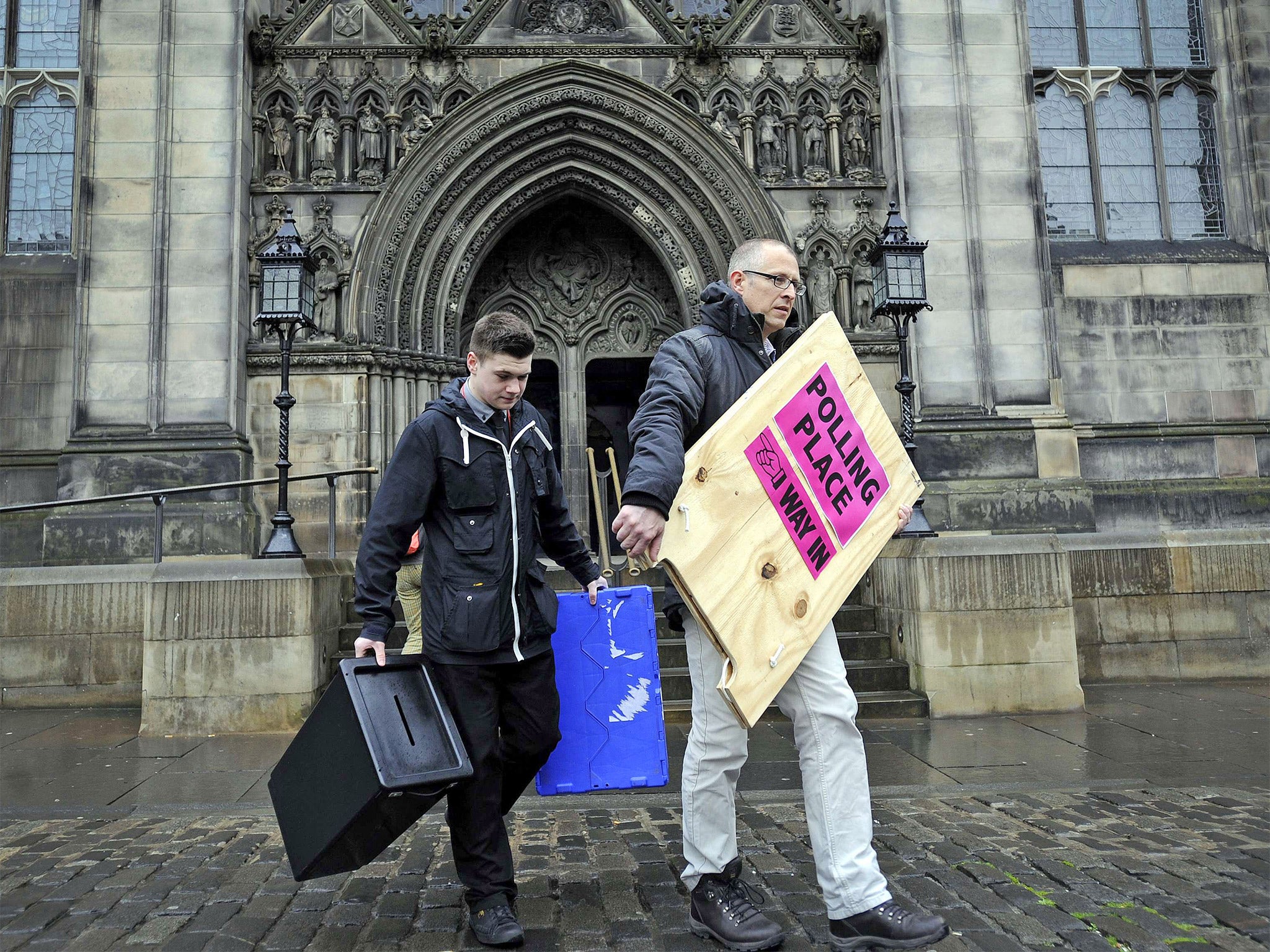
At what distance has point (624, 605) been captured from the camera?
135 inches

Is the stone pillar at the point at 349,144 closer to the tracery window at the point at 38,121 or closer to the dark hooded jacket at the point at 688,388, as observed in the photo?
the tracery window at the point at 38,121

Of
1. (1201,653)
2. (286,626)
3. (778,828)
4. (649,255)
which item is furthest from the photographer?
(649,255)

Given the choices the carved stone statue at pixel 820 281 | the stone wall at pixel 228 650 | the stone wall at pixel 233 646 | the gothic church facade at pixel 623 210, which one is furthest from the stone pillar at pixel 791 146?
the stone wall at pixel 228 650

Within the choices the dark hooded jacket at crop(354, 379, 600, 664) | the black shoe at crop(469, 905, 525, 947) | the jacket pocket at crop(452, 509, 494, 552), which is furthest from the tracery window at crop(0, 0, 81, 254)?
the black shoe at crop(469, 905, 525, 947)

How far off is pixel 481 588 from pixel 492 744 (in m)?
0.52

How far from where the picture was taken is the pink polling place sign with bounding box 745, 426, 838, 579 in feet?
9.71

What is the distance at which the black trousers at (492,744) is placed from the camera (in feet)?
9.96

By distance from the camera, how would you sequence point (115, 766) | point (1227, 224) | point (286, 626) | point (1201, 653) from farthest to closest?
point (1227, 224) < point (1201, 653) < point (286, 626) < point (115, 766)

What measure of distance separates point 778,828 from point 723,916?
1.34 metres

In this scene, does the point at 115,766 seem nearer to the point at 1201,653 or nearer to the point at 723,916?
the point at 723,916

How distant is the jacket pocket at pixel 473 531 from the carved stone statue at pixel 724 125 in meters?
8.78

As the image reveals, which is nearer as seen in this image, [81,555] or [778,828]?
[778,828]

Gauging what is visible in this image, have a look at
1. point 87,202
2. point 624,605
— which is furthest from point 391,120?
point 624,605

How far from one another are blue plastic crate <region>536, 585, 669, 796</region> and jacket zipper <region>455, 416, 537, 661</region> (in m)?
0.28
